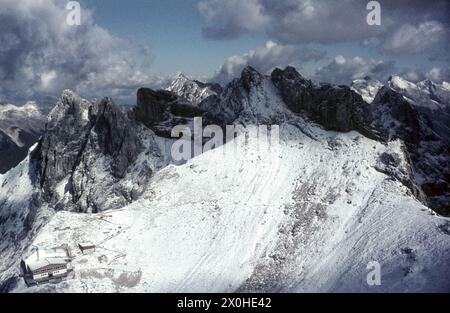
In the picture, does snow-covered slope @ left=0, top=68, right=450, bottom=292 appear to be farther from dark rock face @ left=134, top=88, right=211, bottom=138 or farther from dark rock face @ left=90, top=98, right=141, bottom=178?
dark rock face @ left=134, top=88, right=211, bottom=138

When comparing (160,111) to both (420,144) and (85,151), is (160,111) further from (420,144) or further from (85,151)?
(420,144)

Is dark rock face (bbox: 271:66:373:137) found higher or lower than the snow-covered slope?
higher

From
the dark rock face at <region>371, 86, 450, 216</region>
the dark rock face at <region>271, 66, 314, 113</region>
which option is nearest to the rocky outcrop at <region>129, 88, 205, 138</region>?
the dark rock face at <region>271, 66, 314, 113</region>

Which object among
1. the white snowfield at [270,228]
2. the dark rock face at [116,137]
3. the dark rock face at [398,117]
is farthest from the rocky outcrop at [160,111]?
the dark rock face at [398,117]

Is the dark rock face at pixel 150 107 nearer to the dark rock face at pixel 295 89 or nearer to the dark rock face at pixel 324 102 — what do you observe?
the dark rock face at pixel 324 102
